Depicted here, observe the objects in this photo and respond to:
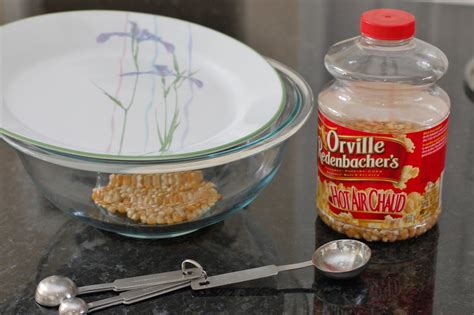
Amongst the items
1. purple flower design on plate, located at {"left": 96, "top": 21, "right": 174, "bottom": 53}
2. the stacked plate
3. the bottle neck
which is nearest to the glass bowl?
the stacked plate

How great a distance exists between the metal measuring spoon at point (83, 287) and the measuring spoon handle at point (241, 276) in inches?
0.5

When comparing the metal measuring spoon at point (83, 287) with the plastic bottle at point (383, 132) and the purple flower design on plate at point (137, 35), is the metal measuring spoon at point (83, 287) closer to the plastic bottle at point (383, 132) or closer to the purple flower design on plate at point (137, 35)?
the plastic bottle at point (383, 132)

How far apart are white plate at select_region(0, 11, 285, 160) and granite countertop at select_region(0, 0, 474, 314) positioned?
0.39 ft

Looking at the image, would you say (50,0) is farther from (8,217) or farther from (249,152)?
(249,152)

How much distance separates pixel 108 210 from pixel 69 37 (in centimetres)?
34

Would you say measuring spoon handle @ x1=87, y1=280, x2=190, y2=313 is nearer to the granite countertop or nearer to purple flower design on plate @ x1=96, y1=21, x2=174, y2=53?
the granite countertop

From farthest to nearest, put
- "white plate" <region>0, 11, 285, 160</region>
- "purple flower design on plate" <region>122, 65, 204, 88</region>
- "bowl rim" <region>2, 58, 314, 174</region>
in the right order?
"purple flower design on plate" <region>122, 65, 204, 88</region> → "white plate" <region>0, 11, 285, 160</region> → "bowl rim" <region>2, 58, 314, 174</region>

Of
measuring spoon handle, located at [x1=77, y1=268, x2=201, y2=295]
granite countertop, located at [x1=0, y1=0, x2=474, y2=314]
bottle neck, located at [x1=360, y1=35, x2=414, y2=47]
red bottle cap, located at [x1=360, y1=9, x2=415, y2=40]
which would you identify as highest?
red bottle cap, located at [x1=360, y1=9, x2=415, y2=40]

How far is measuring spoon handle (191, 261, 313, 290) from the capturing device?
97cm

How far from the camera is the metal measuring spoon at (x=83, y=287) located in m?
0.95

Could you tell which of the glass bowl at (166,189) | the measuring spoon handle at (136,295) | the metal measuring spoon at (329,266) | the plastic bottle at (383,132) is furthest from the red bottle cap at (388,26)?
the measuring spoon handle at (136,295)

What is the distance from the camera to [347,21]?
5.31 ft

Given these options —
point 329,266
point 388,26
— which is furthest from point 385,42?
point 329,266

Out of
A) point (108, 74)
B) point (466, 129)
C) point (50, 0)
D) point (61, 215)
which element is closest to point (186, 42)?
point (108, 74)
